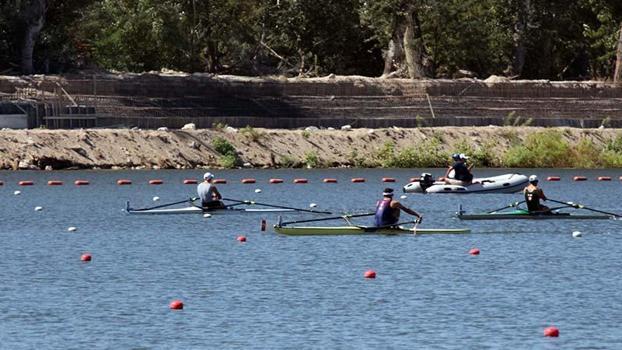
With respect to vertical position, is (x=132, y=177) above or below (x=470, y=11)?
below

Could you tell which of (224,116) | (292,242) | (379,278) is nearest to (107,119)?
(224,116)

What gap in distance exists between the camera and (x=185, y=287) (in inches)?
1816

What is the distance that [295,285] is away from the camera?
46469mm

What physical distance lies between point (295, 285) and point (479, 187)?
3584 centimetres

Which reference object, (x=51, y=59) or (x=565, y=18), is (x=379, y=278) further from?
(x=565, y=18)

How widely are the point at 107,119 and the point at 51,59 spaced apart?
12.5 metres

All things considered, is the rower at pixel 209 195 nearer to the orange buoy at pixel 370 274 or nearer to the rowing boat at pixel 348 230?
the rowing boat at pixel 348 230

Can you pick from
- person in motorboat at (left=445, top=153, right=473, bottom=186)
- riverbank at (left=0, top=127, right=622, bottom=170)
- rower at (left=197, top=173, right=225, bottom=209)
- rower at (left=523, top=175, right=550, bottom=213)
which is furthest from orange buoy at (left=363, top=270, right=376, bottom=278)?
riverbank at (left=0, top=127, right=622, bottom=170)

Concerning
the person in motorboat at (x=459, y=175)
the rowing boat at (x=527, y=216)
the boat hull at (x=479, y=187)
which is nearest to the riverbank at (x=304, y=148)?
the boat hull at (x=479, y=187)

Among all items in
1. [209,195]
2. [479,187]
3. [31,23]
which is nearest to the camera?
[209,195]

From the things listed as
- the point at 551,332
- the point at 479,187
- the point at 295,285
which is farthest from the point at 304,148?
the point at 551,332

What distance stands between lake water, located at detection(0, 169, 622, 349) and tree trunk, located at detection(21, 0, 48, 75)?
41477 mm

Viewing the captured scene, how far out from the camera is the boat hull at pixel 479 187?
80625 mm

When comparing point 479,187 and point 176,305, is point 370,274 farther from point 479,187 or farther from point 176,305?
point 479,187
